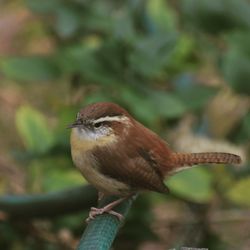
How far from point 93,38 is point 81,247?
9.03ft

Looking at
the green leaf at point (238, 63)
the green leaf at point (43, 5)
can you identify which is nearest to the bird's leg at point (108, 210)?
the green leaf at point (238, 63)

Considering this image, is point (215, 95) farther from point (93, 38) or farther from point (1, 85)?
point (1, 85)

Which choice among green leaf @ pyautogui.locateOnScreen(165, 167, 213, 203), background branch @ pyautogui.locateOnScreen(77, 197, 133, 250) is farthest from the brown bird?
green leaf @ pyautogui.locateOnScreen(165, 167, 213, 203)

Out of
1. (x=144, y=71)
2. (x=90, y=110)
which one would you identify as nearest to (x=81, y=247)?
(x=90, y=110)

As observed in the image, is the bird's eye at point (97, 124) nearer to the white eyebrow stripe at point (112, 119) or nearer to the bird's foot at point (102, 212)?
the white eyebrow stripe at point (112, 119)

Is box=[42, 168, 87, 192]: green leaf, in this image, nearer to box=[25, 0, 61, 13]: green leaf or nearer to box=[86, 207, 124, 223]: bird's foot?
box=[86, 207, 124, 223]: bird's foot

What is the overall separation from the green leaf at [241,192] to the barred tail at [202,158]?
69 centimetres

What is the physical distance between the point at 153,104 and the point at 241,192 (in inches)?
25.6

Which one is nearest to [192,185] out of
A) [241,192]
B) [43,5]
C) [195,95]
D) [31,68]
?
[241,192]

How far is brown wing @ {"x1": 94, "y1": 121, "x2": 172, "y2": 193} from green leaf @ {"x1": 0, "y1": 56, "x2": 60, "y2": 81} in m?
1.28

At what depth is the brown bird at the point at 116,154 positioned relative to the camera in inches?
137

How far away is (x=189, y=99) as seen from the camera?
465 centimetres

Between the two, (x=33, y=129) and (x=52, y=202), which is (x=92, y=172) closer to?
(x=52, y=202)

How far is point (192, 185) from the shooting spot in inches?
170
